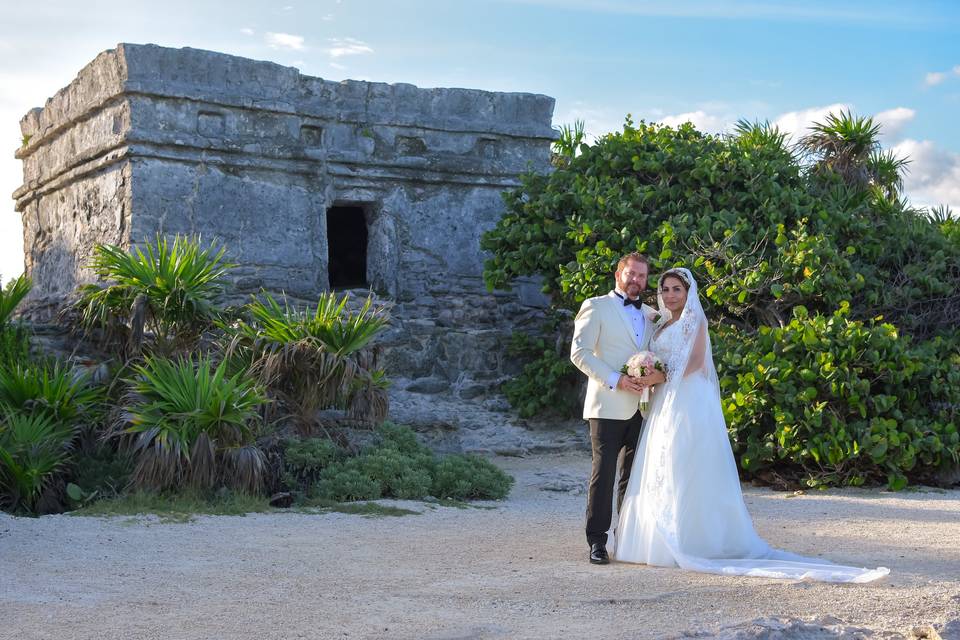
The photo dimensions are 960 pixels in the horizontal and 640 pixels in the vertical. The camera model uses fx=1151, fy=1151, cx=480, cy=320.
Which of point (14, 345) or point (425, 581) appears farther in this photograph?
point (14, 345)

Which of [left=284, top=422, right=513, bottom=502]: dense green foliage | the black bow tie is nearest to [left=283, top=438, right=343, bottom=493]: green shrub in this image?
[left=284, top=422, right=513, bottom=502]: dense green foliage

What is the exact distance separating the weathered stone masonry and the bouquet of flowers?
198 inches

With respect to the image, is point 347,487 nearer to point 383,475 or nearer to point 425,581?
point 383,475

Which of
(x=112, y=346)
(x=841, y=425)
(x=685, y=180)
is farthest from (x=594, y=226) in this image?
(x=112, y=346)

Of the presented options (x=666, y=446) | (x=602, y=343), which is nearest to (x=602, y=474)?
(x=666, y=446)

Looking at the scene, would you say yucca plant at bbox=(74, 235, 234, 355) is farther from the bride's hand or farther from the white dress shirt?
the bride's hand

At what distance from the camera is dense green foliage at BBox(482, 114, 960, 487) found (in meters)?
8.41

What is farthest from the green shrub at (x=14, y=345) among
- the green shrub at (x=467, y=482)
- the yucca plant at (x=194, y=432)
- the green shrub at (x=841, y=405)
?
the green shrub at (x=841, y=405)

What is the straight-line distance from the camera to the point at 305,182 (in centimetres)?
1073

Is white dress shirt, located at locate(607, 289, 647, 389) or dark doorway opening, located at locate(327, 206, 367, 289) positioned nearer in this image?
white dress shirt, located at locate(607, 289, 647, 389)

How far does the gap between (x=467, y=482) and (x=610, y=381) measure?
8.30ft

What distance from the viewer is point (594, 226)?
32.9 ft

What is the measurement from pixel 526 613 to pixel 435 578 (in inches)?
33.7

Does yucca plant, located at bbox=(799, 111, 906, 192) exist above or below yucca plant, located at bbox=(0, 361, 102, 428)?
above
